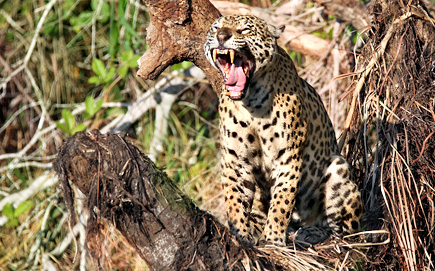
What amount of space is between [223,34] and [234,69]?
295 mm

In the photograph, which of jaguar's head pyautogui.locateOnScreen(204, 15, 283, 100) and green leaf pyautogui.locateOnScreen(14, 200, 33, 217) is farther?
green leaf pyautogui.locateOnScreen(14, 200, 33, 217)

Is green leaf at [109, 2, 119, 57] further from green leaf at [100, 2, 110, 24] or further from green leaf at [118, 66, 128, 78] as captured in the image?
green leaf at [118, 66, 128, 78]

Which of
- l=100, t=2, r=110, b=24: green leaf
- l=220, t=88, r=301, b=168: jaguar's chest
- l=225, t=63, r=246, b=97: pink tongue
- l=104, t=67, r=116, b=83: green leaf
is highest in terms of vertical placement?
l=225, t=63, r=246, b=97: pink tongue

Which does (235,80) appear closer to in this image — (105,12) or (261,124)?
(261,124)

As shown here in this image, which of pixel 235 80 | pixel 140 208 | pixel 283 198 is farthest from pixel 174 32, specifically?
pixel 140 208

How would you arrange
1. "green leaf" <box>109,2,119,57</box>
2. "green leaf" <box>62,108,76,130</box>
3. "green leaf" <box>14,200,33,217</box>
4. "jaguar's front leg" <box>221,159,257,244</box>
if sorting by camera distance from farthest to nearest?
"green leaf" <box>109,2,119,57</box> → "green leaf" <box>14,200,33,217</box> → "green leaf" <box>62,108,76,130</box> → "jaguar's front leg" <box>221,159,257,244</box>

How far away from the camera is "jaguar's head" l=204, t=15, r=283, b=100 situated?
496 centimetres

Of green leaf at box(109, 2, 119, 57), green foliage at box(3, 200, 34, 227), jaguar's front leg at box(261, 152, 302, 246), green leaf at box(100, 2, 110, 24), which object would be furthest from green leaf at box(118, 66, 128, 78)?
jaguar's front leg at box(261, 152, 302, 246)

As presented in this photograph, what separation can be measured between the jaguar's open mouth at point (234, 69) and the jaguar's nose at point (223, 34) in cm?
9

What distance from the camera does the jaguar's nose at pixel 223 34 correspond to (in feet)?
16.1

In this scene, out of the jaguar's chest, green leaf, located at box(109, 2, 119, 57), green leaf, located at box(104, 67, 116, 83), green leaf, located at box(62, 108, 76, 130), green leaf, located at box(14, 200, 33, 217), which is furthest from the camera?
green leaf, located at box(109, 2, 119, 57)

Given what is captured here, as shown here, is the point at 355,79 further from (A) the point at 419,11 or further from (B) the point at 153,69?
(B) the point at 153,69

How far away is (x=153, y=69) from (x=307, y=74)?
3.03 m

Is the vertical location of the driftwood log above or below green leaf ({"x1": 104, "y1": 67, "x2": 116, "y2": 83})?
above
